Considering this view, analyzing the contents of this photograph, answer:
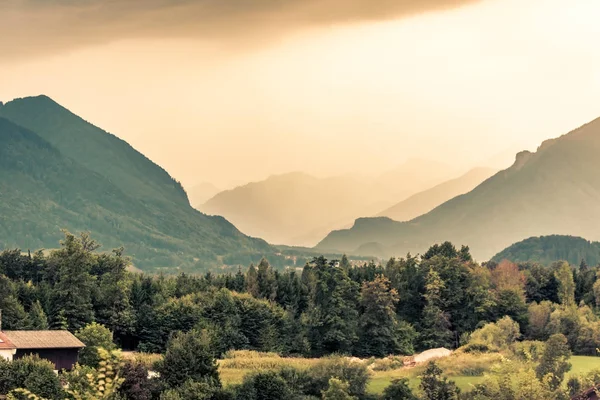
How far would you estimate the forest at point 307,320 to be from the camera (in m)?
60.8

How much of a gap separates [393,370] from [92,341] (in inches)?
959

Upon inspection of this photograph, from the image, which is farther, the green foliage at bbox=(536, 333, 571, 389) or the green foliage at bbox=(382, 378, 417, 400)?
the green foliage at bbox=(536, 333, 571, 389)

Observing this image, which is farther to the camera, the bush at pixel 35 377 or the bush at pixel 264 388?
the bush at pixel 264 388

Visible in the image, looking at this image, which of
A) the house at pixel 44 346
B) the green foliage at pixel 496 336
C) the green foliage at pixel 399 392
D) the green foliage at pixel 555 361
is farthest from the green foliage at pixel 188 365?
the green foliage at pixel 496 336

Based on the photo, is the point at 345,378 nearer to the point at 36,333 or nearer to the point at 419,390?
the point at 419,390

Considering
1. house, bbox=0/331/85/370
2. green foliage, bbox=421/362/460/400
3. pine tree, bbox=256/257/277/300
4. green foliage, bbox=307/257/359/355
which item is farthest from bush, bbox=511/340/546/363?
house, bbox=0/331/85/370

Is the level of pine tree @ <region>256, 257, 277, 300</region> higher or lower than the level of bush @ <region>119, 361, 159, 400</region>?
higher

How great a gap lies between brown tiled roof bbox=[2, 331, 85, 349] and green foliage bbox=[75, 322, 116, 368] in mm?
993

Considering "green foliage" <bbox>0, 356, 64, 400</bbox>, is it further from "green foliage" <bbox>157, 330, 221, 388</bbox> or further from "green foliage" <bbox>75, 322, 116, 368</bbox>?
"green foliage" <bbox>75, 322, 116, 368</bbox>

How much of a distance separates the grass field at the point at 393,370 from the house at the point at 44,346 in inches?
409

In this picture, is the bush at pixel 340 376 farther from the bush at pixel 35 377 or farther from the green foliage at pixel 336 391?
the bush at pixel 35 377

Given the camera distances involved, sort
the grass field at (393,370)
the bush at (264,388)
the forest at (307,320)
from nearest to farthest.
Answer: the forest at (307,320), the bush at (264,388), the grass field at (393,370)

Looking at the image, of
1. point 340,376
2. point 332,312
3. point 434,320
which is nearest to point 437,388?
Answer: point 340,376

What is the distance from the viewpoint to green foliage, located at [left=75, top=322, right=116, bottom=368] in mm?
66062
